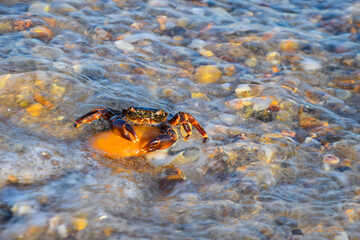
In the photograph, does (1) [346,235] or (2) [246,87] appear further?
(2) [246,87]

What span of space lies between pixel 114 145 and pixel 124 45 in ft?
8.15

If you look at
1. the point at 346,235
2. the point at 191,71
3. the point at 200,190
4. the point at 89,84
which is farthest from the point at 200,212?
the point at 191,71

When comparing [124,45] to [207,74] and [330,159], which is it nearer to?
[207,74]

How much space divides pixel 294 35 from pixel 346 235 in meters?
4.37

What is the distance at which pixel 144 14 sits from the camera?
6.48m

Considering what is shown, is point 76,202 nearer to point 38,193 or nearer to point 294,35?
point 38,193

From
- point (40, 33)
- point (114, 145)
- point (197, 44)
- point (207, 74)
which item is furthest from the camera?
point (197, 44)

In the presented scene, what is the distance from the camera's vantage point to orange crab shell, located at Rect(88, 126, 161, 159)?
3369mm

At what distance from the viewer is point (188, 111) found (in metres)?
4.29

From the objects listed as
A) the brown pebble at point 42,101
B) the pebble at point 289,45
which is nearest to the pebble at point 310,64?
the pebble at point 289,45

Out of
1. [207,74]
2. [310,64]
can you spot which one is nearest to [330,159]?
[207,74]

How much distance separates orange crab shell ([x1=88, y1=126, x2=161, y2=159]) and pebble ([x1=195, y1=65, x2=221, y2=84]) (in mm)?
1622

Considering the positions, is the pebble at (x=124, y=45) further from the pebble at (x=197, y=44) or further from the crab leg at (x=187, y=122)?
the crab leg at (x=187, y=122)

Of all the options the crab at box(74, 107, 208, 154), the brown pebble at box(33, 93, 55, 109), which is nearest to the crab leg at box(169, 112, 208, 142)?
the crab at box(74, 107, 208, 154)
